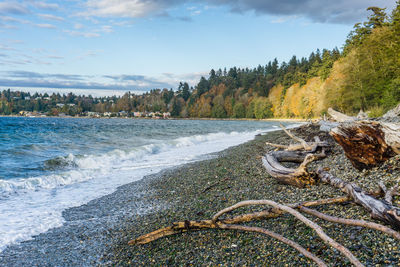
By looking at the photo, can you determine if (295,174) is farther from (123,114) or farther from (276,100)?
(123,114)

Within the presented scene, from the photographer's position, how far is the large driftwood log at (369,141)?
16.8 ft

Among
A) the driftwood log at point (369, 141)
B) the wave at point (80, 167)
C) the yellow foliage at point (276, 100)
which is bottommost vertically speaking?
the wave at point (80, 167)

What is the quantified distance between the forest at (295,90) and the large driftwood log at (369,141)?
683 inches

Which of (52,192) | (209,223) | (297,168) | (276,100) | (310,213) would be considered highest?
(276,100)

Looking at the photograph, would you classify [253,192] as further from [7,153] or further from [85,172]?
[7,153]

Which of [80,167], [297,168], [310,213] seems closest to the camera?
[310,213]

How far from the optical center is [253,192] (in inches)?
233

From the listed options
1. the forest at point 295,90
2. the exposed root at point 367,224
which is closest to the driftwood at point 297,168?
the exposed root at point 367,224

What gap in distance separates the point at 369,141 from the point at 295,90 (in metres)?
97.0

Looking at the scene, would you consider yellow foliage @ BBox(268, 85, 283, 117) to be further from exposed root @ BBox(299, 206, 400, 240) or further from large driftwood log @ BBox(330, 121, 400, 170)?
exposed root @ BBox(299, 206, 400, 240)

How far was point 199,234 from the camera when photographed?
403 centimetres

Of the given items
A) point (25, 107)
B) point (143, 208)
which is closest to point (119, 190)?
point (143, 208)

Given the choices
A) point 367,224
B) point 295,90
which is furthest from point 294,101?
point 367,224

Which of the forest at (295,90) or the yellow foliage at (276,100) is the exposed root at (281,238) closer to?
the forest at (295,90)
